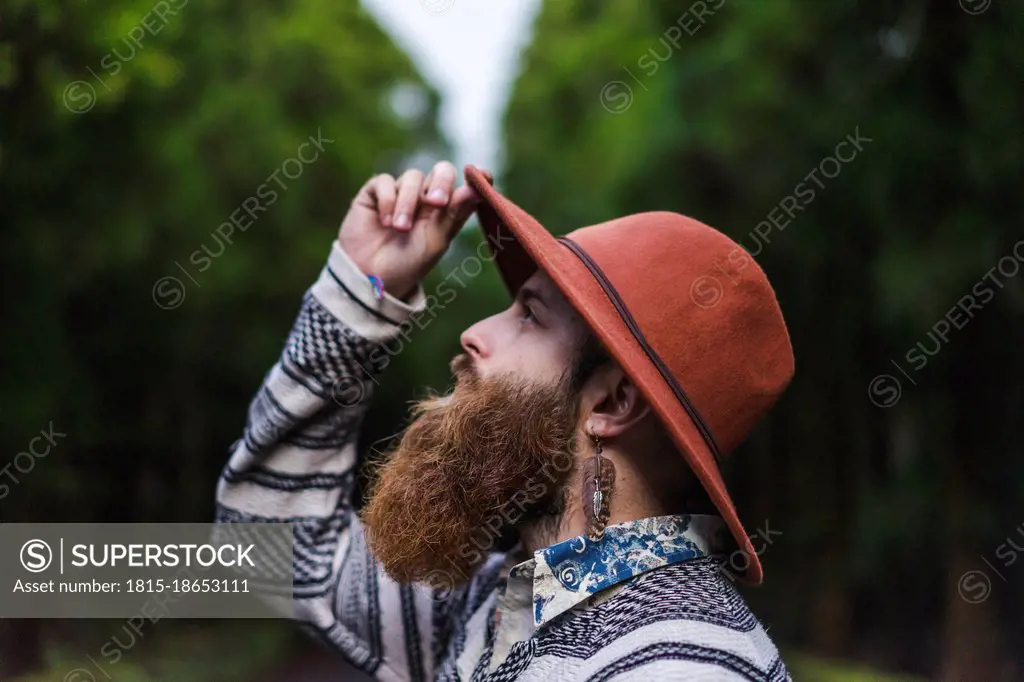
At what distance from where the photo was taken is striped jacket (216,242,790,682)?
212 centimetres

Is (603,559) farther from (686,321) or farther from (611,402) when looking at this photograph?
(686,321)

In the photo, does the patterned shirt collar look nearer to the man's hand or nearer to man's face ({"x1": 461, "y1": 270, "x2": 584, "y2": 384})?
man's face ({"x1": 461, "y1": 270, "x2": 584, "y2": 384})

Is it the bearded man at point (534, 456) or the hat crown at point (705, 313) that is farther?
Answer: the hat crown at point (705, 313)

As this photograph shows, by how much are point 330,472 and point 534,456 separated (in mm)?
686

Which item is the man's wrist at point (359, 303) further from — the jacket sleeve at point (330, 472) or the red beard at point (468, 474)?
the red beard at point (468, 474)

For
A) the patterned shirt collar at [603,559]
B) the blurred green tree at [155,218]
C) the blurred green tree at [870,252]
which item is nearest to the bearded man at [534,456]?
the patterned shirt collar at [603,559]

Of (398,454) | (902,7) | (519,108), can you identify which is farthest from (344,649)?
(519,108)

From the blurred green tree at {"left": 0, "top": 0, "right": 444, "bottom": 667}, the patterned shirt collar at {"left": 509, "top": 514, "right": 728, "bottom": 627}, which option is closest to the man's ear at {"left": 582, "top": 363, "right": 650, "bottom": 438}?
the patterned shirt collar at {"left": 509, "top": 514, "right": 728, "bottom": 627}

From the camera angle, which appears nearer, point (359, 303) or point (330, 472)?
point (359, 303)

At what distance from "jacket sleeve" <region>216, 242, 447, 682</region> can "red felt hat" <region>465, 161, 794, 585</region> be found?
51 cm

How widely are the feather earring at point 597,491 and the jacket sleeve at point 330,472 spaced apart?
0.61 metres

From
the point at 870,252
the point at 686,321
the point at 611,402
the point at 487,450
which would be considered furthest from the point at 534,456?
the point at 870,252

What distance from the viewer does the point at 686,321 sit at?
7.22ft

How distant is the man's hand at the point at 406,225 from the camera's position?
258 cm
